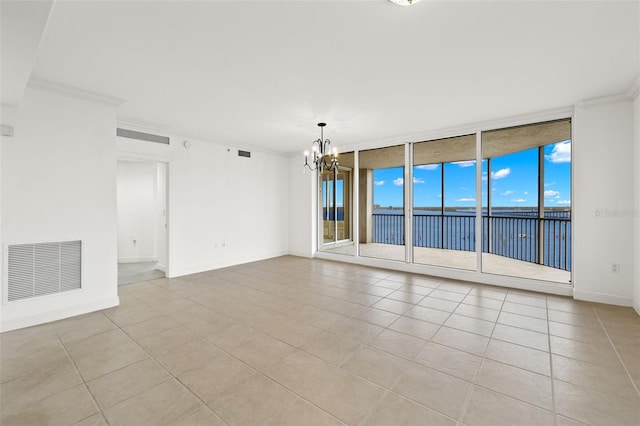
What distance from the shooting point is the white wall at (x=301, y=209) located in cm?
693

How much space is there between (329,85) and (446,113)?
6.60 feet

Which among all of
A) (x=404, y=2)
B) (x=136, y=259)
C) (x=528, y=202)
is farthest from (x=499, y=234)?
(x=136, y=259)

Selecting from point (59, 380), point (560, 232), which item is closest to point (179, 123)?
point (59, 380)

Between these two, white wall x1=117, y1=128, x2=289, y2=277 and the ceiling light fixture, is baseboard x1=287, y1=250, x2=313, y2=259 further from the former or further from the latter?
the ceiling light fixture

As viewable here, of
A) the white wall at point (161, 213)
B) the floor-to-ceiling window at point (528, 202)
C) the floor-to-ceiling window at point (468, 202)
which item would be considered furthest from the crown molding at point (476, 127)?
the white wall at point (161, 213)

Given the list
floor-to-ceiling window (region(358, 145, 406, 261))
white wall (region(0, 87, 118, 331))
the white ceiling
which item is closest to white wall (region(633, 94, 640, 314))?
the white ceiling

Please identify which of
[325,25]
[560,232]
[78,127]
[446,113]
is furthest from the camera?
[560,232]

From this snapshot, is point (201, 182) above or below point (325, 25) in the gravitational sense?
below

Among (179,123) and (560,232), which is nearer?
(179,123)

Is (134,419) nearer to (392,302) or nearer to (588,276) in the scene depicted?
(392,302)

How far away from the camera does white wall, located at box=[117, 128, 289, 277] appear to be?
16.5 ft

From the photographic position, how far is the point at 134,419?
5.47 ft

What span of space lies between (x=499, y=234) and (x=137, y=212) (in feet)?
28.6

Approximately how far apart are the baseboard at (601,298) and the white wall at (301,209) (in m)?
4.87
